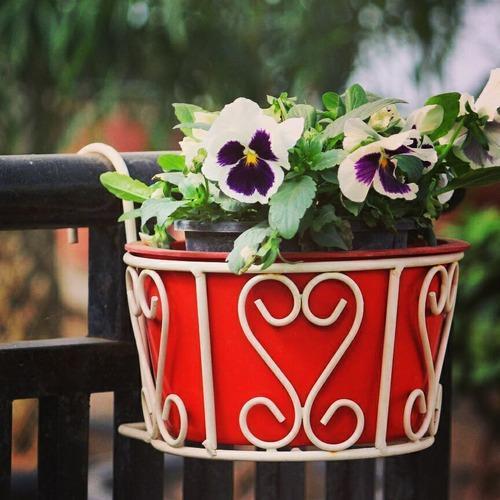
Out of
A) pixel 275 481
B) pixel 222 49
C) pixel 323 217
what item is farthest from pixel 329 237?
pixel 222 49

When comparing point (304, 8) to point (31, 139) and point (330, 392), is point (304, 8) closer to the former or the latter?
point (31, 139)

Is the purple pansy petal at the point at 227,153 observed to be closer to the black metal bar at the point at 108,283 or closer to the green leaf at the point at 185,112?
the green leaf at the point at 185,112

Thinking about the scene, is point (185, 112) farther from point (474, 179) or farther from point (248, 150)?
point (474, 179)

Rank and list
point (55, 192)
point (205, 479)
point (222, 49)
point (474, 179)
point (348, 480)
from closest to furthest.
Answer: point (474, 179)
point (55, 192)
point (205, 479)
point (348, 480)
point (222, 49)

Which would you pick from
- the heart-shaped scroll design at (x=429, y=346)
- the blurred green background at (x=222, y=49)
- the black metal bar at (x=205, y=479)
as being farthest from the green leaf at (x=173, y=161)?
the blurred green background at (x=222, y=49)

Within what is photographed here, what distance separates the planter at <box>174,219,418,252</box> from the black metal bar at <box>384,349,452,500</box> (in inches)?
15.7

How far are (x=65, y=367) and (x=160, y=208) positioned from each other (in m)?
0.24

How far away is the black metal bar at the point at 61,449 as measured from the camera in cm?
98

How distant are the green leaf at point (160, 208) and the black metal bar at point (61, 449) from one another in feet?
0.82

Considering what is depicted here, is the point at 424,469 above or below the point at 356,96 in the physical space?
below

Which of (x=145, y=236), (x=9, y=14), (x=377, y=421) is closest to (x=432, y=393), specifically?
(x=377, y=421)

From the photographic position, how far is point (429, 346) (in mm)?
871

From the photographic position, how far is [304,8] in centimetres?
401

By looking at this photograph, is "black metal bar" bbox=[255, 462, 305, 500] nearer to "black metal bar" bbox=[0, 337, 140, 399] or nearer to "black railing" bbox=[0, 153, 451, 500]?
"black railing" bbox=[0, 153, 451, 500]
